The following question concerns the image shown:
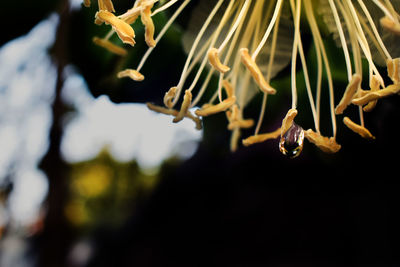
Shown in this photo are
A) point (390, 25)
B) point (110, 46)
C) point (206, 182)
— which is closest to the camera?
point (390, 25)

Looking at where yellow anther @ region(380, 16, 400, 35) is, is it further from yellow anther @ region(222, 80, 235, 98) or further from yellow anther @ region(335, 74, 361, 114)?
yellow anther @ region(222, 80, 235, 98)

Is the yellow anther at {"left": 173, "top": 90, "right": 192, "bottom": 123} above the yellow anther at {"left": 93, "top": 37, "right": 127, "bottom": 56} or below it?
below

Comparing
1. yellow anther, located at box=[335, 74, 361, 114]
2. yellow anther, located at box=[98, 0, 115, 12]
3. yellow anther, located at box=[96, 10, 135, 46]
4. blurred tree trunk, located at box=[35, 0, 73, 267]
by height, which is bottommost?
blurred tree trunk, located at box=[35, 0, 73, 267]

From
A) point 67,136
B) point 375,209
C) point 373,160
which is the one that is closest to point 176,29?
point 373,160

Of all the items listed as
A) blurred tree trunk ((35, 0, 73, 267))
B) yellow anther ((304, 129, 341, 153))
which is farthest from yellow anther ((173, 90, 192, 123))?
blurred tree trunk ((35, 0, 73, 267))

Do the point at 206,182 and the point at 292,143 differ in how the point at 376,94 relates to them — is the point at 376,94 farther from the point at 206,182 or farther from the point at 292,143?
the point at 206,182

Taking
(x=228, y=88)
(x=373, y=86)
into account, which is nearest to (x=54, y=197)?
(x=228, y=88)

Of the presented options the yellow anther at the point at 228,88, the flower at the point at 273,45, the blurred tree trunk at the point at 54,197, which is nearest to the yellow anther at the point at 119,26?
the flower at the point at 273,45

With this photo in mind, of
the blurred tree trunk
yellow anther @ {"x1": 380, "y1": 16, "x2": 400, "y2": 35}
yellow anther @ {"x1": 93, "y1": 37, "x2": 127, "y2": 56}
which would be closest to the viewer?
yellow anther @ {"x1": 380, "y1": 16, "x2": 400, "y2": 35}
